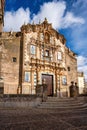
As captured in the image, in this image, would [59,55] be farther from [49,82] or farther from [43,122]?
[43,122]

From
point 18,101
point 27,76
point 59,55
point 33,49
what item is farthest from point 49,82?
point 18,101

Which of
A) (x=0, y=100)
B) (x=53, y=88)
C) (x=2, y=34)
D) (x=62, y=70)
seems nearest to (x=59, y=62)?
(x=62, y=70)

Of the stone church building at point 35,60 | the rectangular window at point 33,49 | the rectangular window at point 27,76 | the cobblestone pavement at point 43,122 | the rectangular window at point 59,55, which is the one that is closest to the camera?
the cobblestone pavement at point 43,122

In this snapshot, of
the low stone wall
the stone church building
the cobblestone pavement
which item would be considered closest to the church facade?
the stone church building

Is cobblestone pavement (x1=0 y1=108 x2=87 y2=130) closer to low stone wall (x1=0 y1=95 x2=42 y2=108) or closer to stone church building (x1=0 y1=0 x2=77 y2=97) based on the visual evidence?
low stone wall (x1=0 y1=95 x2=42 y2=108)

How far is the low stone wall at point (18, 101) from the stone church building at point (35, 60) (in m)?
5.07

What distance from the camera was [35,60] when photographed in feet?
61.7

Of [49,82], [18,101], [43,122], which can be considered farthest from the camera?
[49,82]

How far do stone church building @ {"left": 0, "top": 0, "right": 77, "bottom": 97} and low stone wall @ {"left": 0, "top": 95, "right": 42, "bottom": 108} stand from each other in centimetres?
507

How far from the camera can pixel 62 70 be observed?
20781 millimetres

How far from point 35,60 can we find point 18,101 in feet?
28.6

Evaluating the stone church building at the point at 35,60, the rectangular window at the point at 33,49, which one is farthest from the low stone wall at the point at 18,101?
the rectangular window at the point at 33,49

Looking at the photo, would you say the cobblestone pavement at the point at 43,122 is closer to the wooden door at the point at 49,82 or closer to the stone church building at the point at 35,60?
the stone church building at the point at 35,60

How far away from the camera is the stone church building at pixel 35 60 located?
17.1m
